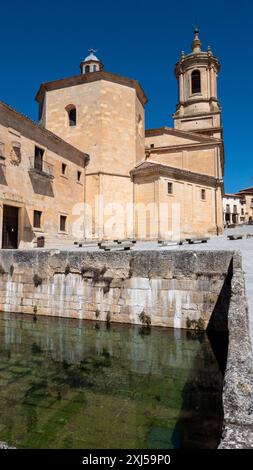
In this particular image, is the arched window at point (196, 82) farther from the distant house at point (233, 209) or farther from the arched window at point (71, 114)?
the distant house at point (233, 209)

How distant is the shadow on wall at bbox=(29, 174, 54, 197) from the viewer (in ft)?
54.9

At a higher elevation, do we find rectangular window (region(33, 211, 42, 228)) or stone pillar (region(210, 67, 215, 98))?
stone pillar (region(210, 67, 215, 98))

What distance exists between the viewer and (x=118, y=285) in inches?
332

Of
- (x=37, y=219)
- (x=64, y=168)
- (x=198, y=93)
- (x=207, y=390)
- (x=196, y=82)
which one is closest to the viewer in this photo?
(x=207, y=390)

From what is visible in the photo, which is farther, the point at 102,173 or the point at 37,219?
the point at 102,173

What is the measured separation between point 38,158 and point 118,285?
11.5 metres

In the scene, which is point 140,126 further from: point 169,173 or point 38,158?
point 38,158

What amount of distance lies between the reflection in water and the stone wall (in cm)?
54

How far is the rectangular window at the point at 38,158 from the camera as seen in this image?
16938 millimetres

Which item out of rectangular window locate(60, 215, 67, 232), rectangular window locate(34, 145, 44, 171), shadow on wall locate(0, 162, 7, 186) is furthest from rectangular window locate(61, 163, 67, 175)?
shadow on wall locate(0, 162, 7, 186)

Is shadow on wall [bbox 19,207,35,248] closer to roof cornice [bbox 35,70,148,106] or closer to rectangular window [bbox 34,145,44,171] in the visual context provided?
rectangular window [bbox 34,145,44,171]

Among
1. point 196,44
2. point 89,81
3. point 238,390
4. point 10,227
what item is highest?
point 196,44

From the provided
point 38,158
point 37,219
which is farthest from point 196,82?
point 37,219
